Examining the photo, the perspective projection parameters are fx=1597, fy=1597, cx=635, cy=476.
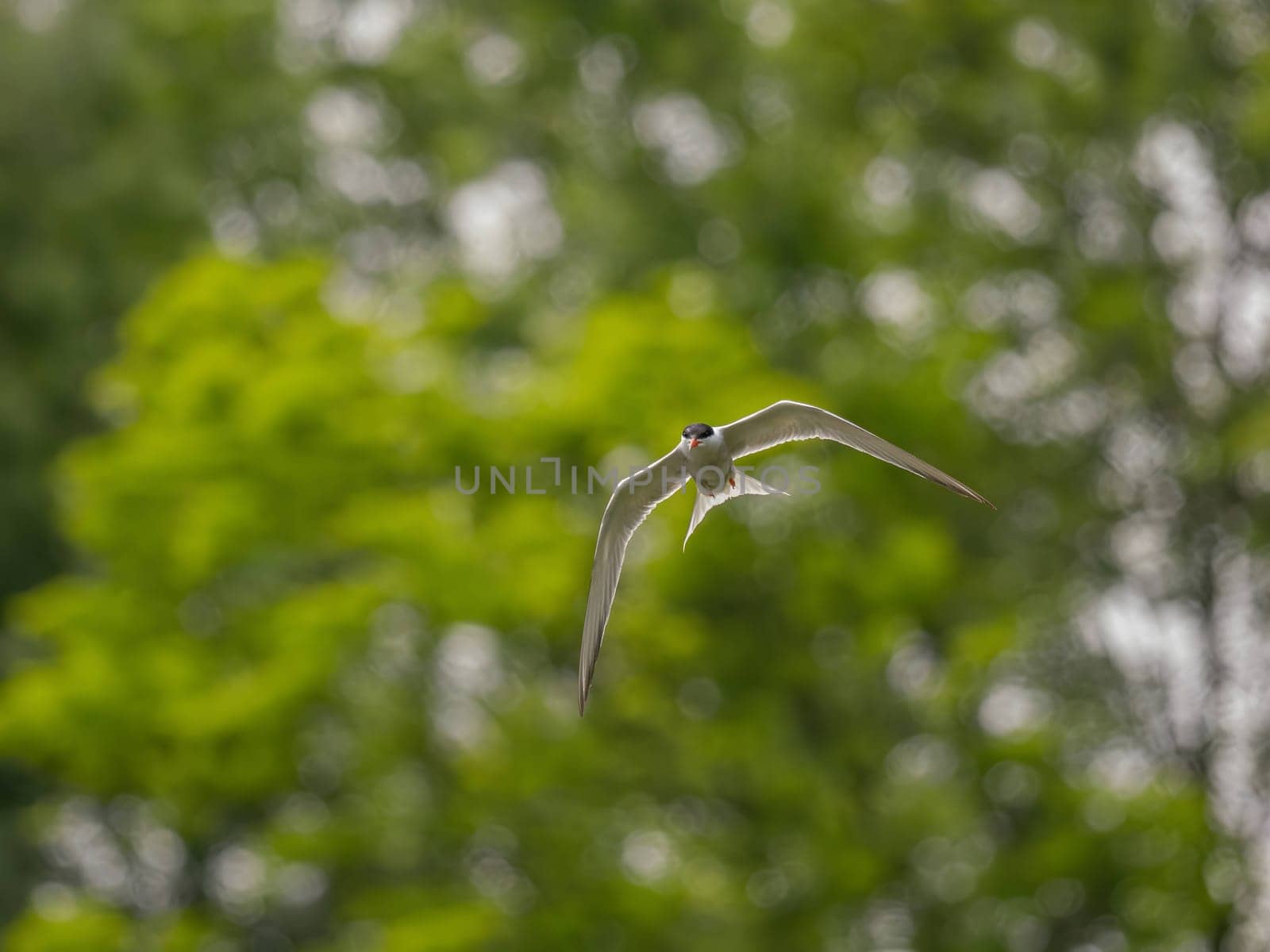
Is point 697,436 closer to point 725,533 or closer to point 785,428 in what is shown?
point 785,428

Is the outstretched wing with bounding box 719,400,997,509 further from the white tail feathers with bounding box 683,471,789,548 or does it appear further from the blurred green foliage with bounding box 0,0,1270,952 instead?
the blurred green foliage with bounding box 0,0,1270,952

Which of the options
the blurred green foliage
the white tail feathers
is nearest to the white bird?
the white tail feathers

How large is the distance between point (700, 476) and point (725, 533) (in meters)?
6.23

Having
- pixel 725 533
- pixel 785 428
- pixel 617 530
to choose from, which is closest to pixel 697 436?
pixel 785 428

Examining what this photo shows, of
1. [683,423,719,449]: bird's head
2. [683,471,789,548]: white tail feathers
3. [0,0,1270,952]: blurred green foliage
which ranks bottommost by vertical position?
[683,471,789,548]: white tail feathers

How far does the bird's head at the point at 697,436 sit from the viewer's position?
3.83m

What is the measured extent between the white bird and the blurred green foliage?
221 inches

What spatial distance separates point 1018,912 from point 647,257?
6160 millimetres

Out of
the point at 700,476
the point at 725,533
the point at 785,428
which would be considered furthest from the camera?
the point at 725,533

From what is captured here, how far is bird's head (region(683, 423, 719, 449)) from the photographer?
383 centimetres

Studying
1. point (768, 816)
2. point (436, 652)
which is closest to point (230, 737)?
point (436, 652)

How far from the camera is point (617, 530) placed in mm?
4082

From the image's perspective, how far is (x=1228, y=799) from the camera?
1293cm

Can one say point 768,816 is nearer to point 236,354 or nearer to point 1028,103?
point 236,354
